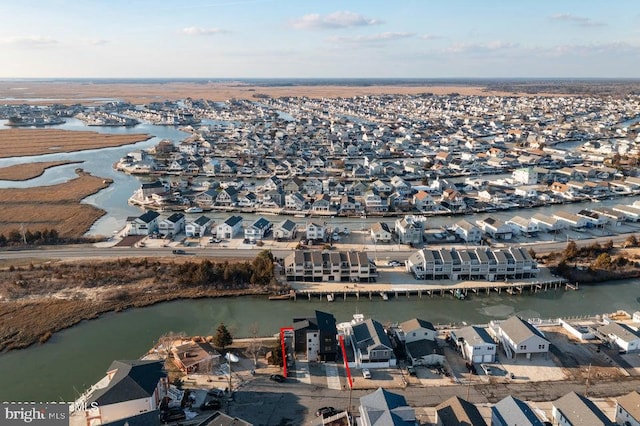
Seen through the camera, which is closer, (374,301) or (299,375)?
(299,375)

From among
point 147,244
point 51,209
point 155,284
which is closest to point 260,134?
point 51,209

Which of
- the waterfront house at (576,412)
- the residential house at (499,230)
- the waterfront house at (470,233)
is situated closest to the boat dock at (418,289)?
the waterfront house at (470,233)

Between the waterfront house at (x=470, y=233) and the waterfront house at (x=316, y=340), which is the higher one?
the waterfront house at (x=470, y=233)

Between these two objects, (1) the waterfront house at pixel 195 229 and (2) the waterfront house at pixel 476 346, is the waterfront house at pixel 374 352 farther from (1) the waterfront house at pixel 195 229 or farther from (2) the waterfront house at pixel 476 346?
(1) the waterfront house at pixel 195 229

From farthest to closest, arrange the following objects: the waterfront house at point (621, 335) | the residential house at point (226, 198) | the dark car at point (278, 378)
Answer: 1. the residential house at point (226, 198)
2. the waterfront house at point (621, 335)
3. the dark car at point (278, 378)

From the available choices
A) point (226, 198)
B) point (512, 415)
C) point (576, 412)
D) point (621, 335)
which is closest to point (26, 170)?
point (226, 198)

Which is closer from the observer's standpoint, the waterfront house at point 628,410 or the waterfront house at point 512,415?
the waterfront house at point 512,415

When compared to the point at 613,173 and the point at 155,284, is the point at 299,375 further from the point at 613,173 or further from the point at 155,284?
the point at 613,173

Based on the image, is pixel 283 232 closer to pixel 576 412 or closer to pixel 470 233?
pixel 470 233

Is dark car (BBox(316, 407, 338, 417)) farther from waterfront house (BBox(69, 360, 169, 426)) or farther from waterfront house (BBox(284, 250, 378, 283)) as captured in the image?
waterfront house (BBox(284, 250, 378, 283))
